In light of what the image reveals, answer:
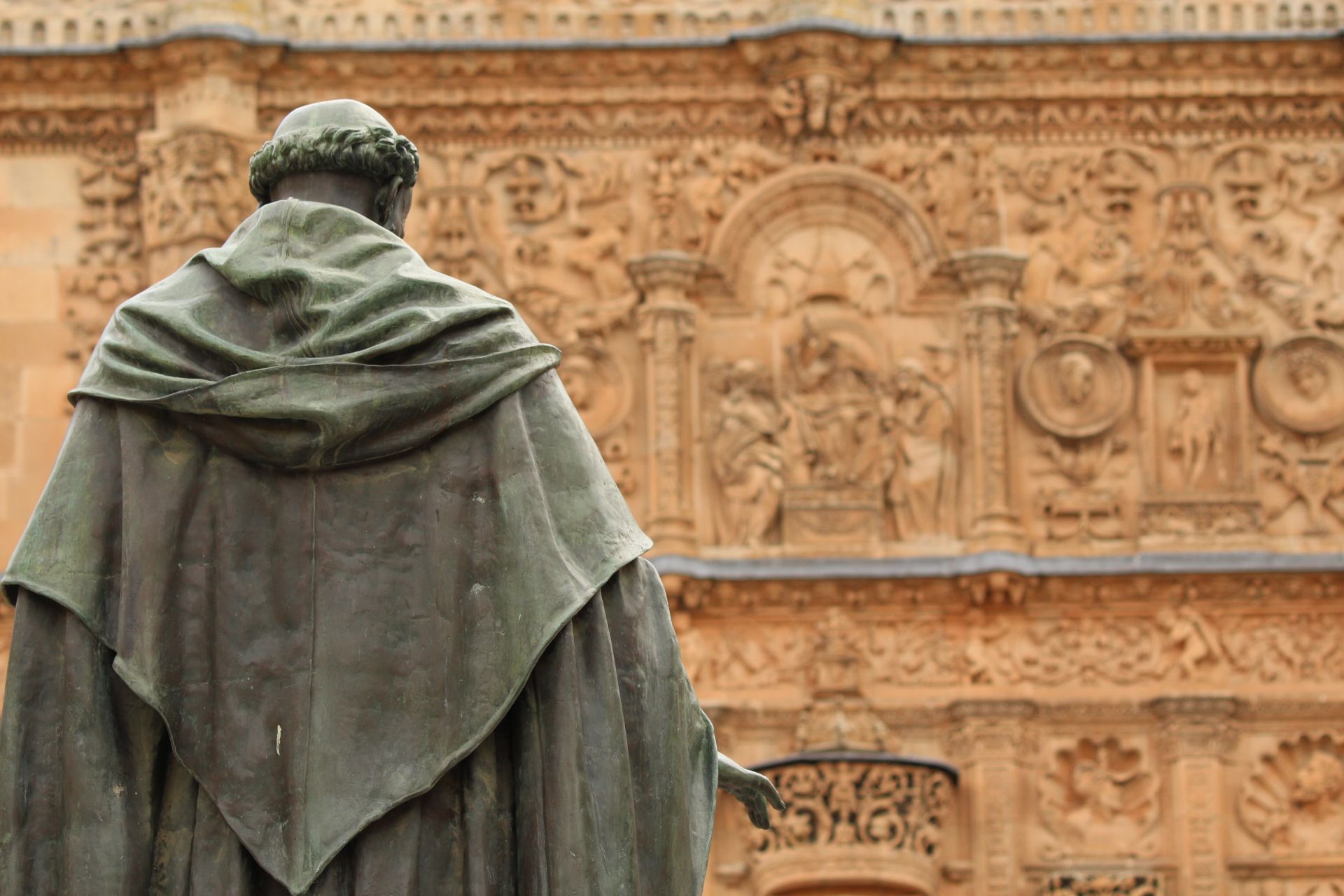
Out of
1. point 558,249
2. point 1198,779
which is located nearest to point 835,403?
point 558,249

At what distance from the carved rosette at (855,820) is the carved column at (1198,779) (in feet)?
3.83

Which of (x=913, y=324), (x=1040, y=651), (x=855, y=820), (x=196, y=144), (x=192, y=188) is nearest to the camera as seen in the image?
(x=855, y=820)

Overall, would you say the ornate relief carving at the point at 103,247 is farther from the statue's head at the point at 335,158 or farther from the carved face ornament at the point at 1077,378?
the statue's head at the point at 335,158

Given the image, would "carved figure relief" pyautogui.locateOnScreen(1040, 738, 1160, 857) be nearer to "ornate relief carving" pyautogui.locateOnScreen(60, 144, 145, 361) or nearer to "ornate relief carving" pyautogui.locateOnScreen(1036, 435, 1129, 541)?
"ornate relief carving" pyautogui.locateOnScreen(1036, 435, 1129, 541)

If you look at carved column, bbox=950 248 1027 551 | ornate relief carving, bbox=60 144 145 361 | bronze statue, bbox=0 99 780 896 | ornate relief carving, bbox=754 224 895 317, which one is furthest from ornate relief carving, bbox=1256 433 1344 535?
bronze statue, bbox=0 99 780 896

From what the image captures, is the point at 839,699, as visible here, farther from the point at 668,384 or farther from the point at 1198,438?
the point at 1198,438

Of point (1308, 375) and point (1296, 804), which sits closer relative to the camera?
point (1296, 804)

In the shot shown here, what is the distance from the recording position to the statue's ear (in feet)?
9.25

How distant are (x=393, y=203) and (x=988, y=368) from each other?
12525mm

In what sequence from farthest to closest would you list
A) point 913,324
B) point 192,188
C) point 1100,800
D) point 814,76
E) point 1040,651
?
1. point 913,324
2. point 814,76
3. point 192,188
4. point 1040,651
5. point 1100,800

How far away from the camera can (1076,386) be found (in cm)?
1523

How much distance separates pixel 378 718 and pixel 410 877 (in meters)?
0.13

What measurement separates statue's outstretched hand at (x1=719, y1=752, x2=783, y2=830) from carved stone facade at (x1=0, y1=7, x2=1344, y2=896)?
37.6 feet

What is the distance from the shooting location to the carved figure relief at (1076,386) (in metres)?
15.2
